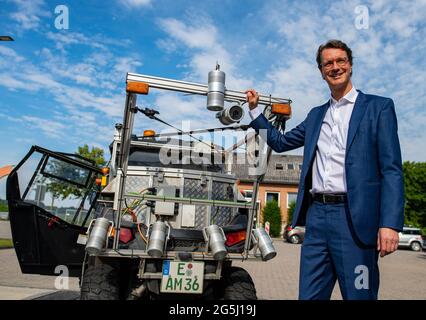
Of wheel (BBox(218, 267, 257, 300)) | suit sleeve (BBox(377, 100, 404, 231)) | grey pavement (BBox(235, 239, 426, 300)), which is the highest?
suit sleeve (BBox(377, 100, 404, 231))

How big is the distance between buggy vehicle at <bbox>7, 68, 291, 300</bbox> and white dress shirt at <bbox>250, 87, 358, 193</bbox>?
100 centimetres

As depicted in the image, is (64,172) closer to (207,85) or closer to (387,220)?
(207,85)

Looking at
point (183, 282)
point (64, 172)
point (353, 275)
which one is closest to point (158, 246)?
point (183, 282)

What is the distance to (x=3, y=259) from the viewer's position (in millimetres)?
10617

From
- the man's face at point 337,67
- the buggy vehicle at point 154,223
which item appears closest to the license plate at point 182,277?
the buggy vehicle at point 154,223

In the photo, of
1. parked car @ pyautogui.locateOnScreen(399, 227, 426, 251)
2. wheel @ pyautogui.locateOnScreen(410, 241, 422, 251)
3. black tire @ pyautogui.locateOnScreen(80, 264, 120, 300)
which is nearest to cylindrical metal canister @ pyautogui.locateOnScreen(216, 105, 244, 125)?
black tire @ pyautogui.locateOnScreen(80, 264, 120, 300)

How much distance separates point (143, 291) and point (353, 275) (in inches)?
91.6

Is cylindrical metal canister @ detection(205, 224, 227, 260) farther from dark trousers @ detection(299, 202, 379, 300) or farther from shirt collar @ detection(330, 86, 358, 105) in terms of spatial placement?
shirt collar @ detection(330, 86, 358, 105)

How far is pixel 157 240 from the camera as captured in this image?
3.46 m

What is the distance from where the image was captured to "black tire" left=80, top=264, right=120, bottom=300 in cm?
359

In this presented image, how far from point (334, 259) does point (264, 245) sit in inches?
57.6

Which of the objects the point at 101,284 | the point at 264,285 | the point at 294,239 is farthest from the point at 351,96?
the point at 294,239

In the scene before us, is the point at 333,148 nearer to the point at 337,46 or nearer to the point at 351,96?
the point at 351,96

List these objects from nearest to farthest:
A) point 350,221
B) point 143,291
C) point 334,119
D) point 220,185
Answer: point 350,221 → point 334,119 → point 143,291 → point 220,185
